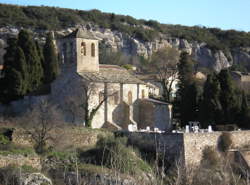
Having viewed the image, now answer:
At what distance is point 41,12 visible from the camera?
91938mm

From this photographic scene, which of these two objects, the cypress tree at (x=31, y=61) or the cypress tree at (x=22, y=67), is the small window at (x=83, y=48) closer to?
the cypress tree at (x=31, y=61)

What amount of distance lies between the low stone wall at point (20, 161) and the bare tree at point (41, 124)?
161cm

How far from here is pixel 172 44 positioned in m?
95.9

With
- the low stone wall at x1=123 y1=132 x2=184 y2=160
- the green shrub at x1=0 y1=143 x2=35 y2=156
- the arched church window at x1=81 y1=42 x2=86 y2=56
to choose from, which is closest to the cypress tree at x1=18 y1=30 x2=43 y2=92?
the arched church window at x1=81 y1=42 x2=86 y2=56

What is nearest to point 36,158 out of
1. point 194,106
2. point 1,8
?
point 194,106

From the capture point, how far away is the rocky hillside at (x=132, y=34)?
277 ft

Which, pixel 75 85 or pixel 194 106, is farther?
pixel 194 106

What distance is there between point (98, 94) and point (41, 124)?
738cm

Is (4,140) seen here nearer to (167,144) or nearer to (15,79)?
(167,144)

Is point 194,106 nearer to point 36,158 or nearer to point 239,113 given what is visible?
point 239,113

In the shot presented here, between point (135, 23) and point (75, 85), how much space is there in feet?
222

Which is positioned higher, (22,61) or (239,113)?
(22,61)

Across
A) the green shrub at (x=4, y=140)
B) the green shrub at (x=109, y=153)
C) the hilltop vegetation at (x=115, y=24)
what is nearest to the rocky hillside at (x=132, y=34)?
the hilltop vegetation at (x=115, y=24)

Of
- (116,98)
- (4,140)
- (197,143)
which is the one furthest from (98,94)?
(4,140)
